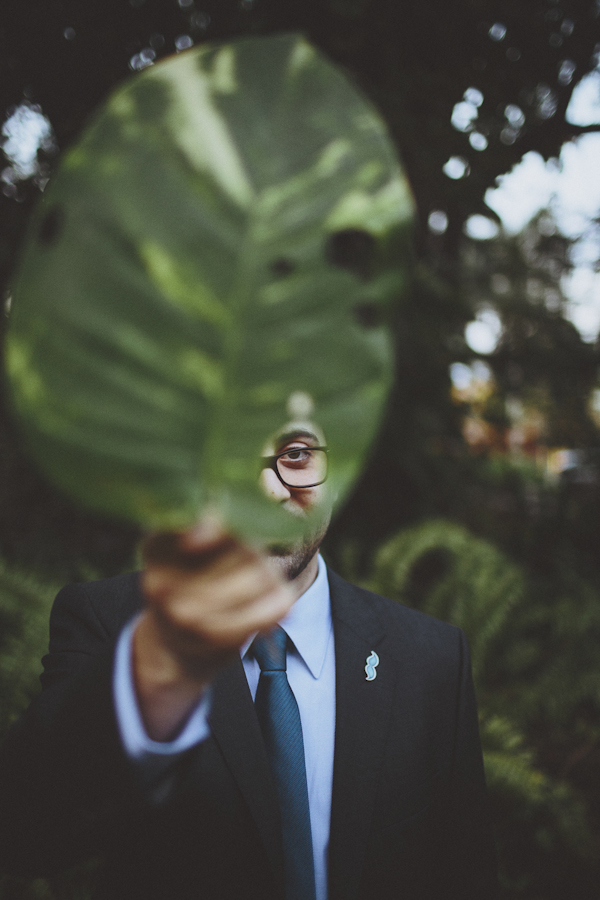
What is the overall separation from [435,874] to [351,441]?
1529 mm

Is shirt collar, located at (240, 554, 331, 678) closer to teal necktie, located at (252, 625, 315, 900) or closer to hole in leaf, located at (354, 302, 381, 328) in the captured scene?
teal necktie, located at (252, 625, 315, 900)

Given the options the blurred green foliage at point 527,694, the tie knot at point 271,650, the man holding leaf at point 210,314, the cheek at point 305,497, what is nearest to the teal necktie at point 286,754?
the tie knot at point 271,650

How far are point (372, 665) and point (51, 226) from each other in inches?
47.7

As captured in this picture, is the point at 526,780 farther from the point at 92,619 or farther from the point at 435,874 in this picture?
the point at 92,619

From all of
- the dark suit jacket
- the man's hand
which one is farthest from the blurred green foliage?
the man's hand

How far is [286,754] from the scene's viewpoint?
42.8 inches

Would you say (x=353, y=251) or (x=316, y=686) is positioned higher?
(x=353, y=251)

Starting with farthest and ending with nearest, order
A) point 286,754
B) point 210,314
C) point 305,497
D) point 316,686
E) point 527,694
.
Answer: point 527,694
point 316,686
point 286,754
point 305,497
point 210,314

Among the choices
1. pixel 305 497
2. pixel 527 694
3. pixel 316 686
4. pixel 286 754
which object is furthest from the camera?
pixel 527 694

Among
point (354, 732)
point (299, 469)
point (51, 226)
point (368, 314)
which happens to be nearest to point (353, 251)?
point (368, 314)

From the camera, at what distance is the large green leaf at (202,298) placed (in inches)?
12.9

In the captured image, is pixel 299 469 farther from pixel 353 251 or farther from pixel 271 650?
pixel 353 251

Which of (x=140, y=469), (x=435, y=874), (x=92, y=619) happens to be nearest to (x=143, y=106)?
(x=140, y=469)

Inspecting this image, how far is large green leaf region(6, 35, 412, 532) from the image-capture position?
12.9 inches
